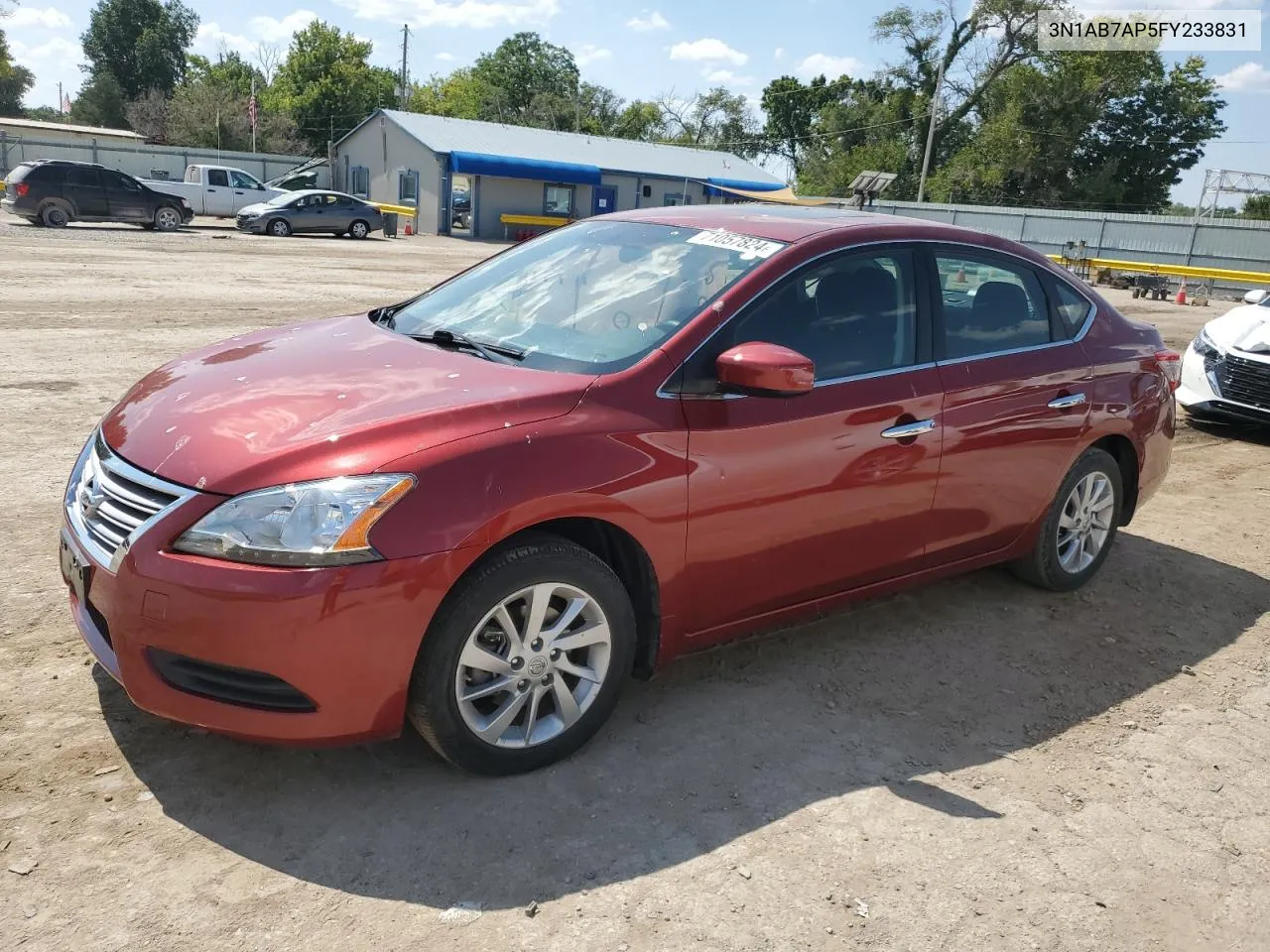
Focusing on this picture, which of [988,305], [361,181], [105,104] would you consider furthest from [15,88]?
[988,305]

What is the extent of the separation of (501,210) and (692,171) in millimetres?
9899

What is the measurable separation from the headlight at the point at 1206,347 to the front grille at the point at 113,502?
364 inches

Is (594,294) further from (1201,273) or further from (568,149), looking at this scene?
(568,149)

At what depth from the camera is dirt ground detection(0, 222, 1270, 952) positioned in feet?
8.42

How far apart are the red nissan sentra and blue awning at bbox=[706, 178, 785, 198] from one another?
42.0 meters

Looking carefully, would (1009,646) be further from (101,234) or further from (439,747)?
(101,234)

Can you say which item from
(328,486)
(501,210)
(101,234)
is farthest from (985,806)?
(501,210)

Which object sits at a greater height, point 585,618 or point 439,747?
point 585,618

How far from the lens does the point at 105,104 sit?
236ft

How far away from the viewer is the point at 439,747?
297 centimetres

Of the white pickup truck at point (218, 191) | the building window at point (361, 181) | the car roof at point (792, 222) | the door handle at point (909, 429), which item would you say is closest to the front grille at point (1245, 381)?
the car roof at point (792, 222)

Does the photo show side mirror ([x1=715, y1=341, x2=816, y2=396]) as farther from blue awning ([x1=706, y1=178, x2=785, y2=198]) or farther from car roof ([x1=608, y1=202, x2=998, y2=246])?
blue awning ([x1=706, y1=178, x2=785, y2=198])

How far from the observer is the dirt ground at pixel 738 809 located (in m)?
2.57

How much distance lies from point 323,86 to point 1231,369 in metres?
65.0
